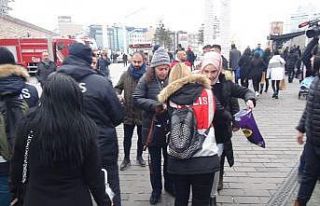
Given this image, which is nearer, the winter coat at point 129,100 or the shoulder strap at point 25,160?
the shoulder strap at point 25,160

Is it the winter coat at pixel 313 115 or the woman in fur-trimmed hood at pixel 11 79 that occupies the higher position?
the woman in fur-trimmed hood at pixel 11 79

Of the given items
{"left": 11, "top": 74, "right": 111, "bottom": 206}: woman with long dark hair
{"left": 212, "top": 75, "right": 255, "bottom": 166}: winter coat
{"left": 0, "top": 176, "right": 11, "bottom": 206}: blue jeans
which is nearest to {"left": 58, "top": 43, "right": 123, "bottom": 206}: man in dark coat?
{"left": 11, "top": 74, "right": 111, "bottom": 206}: woman with long dark hair

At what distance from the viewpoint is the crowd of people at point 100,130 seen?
2092mm

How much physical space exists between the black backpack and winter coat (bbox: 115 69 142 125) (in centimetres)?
230

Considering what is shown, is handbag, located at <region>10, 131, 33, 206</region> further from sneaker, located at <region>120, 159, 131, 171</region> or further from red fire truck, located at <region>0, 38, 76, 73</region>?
red fire truck, located at <region>0, 38, 76, 73</region>

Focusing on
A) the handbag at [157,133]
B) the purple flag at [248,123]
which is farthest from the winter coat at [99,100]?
the purple flag at [248,123]

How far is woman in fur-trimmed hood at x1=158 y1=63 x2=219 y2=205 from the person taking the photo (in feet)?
9.52

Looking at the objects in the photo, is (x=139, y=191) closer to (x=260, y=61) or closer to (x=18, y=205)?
(x=18, y=205)

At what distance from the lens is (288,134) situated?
A: 7.56 m

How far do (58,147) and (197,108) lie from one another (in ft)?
4.07

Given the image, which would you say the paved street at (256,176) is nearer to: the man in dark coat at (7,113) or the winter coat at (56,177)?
the man in dark coat at (7,113)

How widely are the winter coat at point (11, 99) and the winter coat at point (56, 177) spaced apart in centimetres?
62

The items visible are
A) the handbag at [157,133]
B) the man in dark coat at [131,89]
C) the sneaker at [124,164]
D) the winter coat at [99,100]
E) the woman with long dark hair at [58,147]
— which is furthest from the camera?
the sneaker at [124,164]

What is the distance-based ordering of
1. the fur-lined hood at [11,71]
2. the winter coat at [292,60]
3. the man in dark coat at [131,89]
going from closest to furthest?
the fur-lined hood at [11,71] → the man in dark coat at [131,89] → the winter coat at [292,60]
